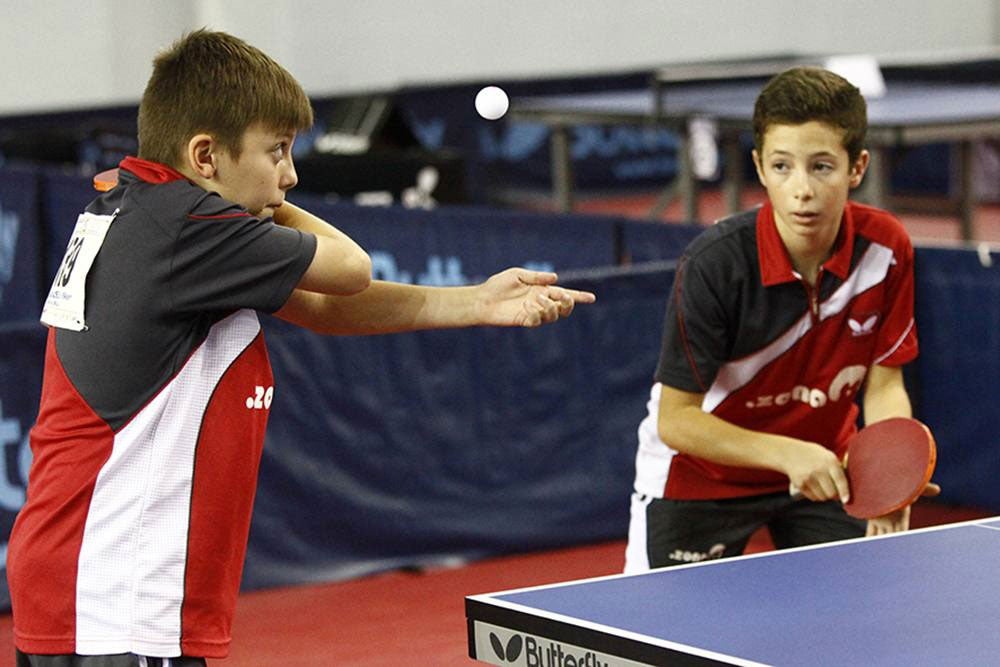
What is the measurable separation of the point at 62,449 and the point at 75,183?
6.17 metres

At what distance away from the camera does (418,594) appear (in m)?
5.60

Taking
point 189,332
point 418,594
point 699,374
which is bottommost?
point 418,594

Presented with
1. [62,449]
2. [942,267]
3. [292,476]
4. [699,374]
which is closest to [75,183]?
[292,476]

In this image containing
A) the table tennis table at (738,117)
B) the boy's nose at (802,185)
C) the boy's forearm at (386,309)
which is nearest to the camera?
the boy's forearm at (386,309)

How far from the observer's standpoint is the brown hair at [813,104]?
3346 millimetres

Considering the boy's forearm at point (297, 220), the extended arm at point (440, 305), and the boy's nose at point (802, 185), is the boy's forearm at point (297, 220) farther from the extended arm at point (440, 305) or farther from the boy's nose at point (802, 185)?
the boy's nose at point (802, 185)

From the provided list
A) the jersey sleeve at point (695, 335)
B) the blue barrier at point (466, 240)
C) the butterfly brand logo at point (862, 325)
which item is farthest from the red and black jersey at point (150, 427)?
the blue barrier at point (466, 240)

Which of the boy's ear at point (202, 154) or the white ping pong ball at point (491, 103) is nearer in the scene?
the boy's ear at point (202, 154)

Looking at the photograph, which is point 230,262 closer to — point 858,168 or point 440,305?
point 440,305

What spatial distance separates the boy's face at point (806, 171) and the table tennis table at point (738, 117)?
481 cm

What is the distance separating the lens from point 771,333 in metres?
A: 3.52

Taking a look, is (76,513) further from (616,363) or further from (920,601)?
(616,363)

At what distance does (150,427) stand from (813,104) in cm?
145

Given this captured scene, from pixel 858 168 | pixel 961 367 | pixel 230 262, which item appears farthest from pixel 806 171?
pixel 961 367
